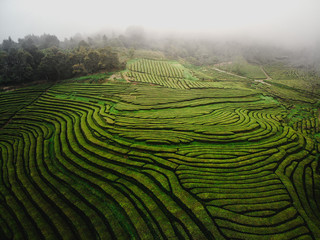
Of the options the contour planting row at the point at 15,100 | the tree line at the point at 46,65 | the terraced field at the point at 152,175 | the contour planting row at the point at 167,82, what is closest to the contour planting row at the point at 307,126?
the terraced field at the point at 152,175

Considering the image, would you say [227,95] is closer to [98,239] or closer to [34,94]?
[98,239]

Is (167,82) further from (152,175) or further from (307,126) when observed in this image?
(152,175)

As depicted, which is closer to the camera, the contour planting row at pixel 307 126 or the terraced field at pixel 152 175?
the terraced field at pixel 152 175

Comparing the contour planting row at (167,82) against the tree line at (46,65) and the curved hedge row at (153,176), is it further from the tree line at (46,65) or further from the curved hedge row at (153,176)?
the curved hedge row at (153,176)

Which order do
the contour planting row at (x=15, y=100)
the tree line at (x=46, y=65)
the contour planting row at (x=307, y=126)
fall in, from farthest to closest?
the tree line at (x=46, y=65), the contour planting row at (x=15, y=100), the contour planting row at (x=307, y=126)

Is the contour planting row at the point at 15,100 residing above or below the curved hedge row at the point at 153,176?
above
